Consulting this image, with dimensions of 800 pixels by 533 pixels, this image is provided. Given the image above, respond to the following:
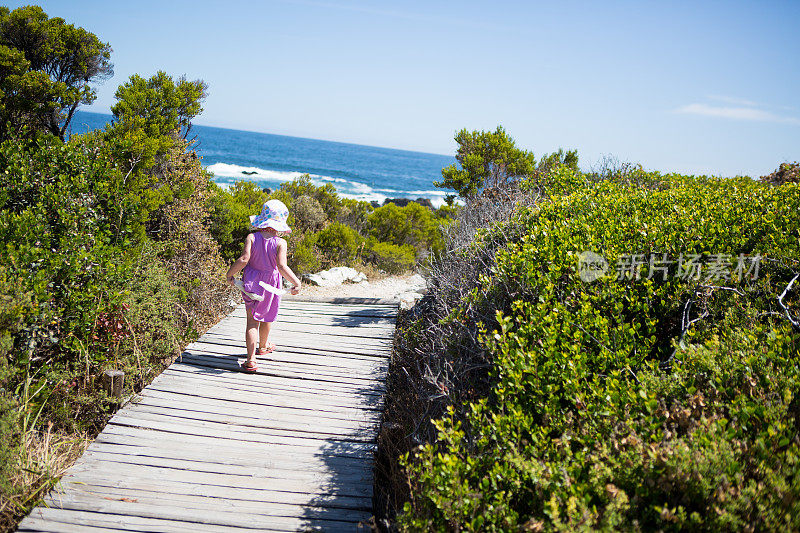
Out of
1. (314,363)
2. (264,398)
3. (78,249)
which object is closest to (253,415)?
(264,398)

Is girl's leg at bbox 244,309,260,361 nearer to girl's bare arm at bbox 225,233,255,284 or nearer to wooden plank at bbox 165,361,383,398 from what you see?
wooden plank at bbox 165,361,383,398

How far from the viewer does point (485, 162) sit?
10.1 m

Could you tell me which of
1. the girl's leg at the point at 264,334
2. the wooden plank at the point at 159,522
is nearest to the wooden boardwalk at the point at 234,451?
the wooden plank at the point at 159,522

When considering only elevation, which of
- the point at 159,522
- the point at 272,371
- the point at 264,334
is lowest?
the point at 159,522

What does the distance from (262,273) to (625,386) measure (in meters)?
3.92

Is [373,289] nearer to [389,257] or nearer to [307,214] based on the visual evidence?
[389,257]

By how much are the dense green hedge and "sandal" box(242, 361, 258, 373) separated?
8.53 feet

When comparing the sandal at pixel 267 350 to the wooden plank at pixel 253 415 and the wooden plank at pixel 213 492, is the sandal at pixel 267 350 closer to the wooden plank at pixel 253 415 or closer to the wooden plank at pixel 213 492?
the wooden plank at pixel 253 415

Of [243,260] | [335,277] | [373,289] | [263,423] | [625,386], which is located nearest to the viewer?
[625,386]

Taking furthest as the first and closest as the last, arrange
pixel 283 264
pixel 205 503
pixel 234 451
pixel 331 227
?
pixel 331 227 < pixel 283 264 < pixel 234 451 < pixel 205 503

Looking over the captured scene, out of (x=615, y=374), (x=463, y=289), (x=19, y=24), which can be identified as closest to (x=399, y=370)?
(x=463, y=289)

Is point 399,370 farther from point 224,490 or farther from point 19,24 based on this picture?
point 19,24

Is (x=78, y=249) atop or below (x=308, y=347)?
atop

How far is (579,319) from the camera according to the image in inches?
127
